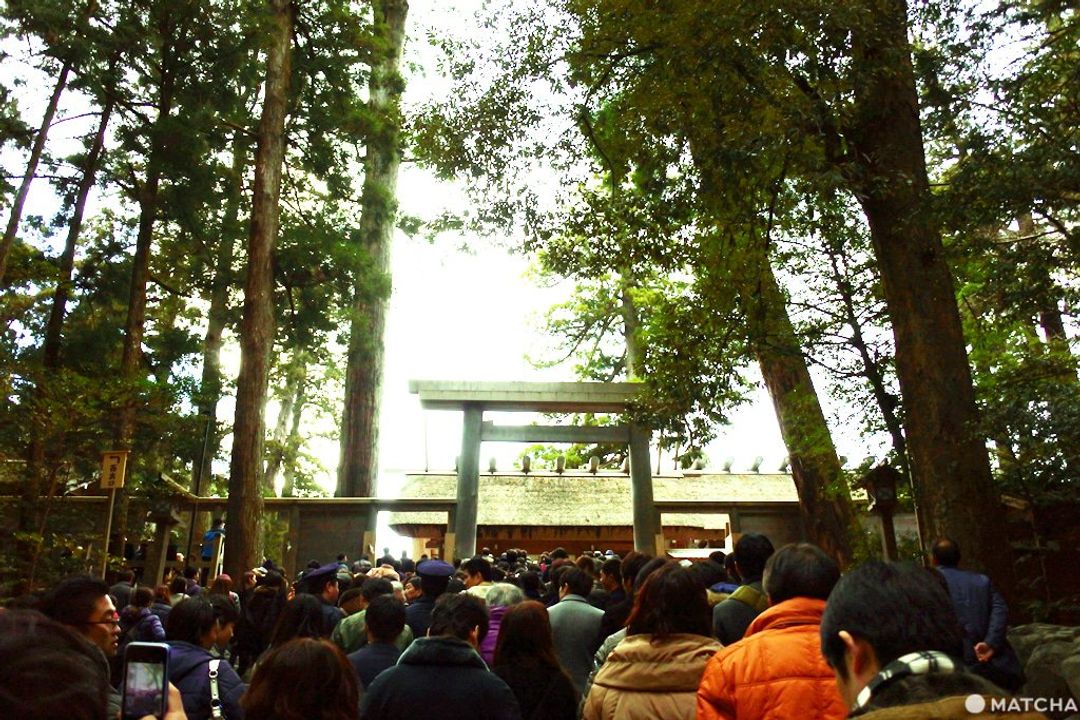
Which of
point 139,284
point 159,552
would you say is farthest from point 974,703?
point 139,284

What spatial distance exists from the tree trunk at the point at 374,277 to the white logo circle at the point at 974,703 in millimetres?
13313

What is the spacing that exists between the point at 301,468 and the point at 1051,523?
84.6 feet

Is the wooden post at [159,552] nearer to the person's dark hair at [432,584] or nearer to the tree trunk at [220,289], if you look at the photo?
the tree trunk at [220,289]

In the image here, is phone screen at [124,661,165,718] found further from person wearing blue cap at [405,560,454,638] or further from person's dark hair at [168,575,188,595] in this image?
person's dark hair at [168,575,188,595]

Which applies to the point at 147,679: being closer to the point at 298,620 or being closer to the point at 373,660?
the point at 298,620

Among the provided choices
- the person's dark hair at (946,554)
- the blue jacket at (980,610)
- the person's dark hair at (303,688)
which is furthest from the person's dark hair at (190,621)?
the person's dark hair at (946,554)

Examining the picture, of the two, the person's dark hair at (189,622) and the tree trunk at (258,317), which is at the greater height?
the tree trunk at (258,317)

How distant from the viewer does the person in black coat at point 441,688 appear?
288 cm

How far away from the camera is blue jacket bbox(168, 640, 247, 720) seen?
3213 mm

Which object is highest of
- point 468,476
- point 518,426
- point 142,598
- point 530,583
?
Answer: point 518,426

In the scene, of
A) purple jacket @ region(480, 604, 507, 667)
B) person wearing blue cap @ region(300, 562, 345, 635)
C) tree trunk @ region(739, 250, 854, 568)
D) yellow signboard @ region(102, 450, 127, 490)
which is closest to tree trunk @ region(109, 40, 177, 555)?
yellow signboard @ region(102, 450, 127, 490)

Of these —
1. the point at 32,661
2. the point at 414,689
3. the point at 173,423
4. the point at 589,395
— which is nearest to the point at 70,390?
the point at 173,423

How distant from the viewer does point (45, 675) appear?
1080 millimetres

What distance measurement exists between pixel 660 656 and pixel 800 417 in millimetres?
8460
